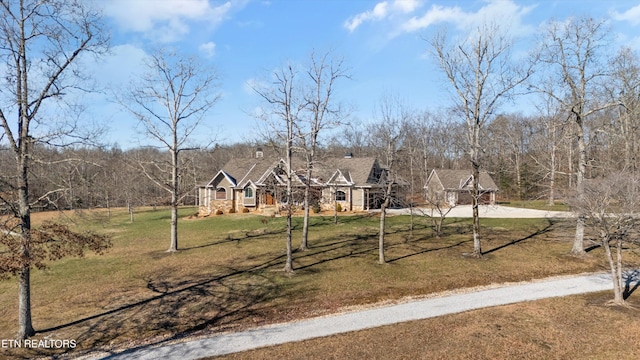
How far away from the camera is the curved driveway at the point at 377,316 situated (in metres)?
9.41

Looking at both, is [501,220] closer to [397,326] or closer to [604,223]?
[604,223]

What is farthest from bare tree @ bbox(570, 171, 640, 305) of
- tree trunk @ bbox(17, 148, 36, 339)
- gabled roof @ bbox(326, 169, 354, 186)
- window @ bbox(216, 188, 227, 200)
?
window @ bbox(216, 188, 227, 200)

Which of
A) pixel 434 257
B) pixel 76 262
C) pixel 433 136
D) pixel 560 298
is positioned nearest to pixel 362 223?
pixel 434 257

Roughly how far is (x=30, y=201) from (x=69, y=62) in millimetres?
4152

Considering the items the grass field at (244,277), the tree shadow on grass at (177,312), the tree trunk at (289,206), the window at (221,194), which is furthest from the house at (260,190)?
the tree shadow on grass at (177,312)

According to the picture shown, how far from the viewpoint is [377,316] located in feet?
37.6

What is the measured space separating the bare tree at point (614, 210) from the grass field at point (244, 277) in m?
1.81

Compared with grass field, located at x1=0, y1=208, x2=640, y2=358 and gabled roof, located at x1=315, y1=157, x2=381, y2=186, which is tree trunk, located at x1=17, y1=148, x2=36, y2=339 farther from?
gabled roof, located at x1=315, y1=157, x2=381, y2=186

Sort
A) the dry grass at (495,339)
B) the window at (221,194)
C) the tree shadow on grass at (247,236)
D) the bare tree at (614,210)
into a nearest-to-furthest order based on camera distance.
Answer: the dry grass at (495,339), the bare tree at (614,210), the tree shadow on grass at (247,236), the window at (221,194)

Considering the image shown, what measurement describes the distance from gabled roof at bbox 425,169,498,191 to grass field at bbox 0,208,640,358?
728 inches

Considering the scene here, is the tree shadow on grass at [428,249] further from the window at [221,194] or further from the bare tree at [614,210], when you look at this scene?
the window at [221,194]

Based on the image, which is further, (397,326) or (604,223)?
(604,223)

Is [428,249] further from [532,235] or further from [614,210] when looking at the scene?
[614,210]

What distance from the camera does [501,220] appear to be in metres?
29.2
